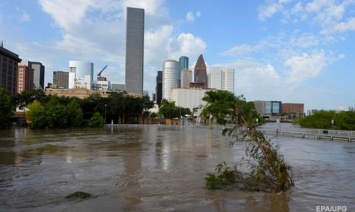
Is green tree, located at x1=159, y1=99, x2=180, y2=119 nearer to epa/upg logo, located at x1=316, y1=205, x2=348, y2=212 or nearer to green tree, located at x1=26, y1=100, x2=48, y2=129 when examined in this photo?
green tree, located at x1=26, y1=100, x2=48, y2=129

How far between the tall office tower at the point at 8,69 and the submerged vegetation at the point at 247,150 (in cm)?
13159

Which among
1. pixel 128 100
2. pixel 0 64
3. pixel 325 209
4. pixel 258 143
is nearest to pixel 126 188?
pixel 258 143

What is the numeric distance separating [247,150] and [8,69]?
144987 mm

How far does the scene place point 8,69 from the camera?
451ft

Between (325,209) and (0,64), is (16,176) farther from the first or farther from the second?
(0,64)

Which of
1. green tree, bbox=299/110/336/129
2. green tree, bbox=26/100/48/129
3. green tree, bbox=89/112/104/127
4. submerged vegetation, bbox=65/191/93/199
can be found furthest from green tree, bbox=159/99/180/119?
submerged vegetation, bbox=65/191/93/199

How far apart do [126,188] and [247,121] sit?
4.63 metres

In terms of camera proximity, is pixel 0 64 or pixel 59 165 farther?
pixel 0 64

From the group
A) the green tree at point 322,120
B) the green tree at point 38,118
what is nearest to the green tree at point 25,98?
the green tree at point 38,118

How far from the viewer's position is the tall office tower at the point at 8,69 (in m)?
130

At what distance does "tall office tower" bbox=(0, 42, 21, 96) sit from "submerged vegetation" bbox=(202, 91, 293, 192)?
132 m

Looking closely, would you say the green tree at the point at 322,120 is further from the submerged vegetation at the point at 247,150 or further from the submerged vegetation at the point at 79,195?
the submerged vegetation at the point at 79,195

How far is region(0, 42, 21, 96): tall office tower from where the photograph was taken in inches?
5133

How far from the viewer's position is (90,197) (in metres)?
9.92
